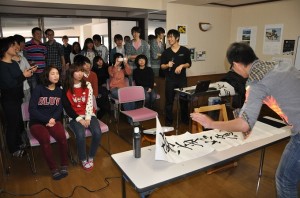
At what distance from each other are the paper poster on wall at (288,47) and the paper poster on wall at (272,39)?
10 centimetres

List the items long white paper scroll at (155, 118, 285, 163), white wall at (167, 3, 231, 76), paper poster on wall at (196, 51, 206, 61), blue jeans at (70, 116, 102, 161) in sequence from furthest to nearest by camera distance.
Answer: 1. paper poster on wall at (196, 51, 206, 61)
2. white wall at (167, 3, 231, 76)
3. blue jeans at (70, 116, 102, 161)
4. long white paper scroll at (155, 118, 285, 163)

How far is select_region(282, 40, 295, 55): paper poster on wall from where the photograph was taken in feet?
13.6

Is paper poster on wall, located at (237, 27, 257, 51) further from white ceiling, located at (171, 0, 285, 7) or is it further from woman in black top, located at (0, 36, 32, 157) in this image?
woman in black top, located at (0, 36, 32, 157)

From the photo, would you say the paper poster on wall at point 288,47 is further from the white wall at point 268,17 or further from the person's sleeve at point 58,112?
the person's sleeve at point 58,112

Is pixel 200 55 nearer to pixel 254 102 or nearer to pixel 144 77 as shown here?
pixel 144 77

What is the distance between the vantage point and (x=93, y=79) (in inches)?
147

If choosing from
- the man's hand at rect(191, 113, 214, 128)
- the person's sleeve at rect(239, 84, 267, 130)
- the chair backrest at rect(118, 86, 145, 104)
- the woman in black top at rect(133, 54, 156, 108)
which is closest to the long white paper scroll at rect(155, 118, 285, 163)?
the man's hand at rect(191, 113, 214, 128)

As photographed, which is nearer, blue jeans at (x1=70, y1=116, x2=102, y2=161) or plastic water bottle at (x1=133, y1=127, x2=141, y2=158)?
plastic water bottle at (x1=133, y1=127, x2=141, y2=158)

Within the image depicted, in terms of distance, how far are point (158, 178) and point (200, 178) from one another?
4.24ft

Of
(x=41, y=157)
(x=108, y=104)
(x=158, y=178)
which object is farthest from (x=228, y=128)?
(x=108, y=104)

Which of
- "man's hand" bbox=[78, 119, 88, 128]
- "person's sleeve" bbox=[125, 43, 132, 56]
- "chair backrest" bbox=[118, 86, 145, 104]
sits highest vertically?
"person's sleeve" bbox=[125, 43, 132, 56]

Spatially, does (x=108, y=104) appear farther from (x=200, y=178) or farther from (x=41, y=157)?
(x=200, y=178)

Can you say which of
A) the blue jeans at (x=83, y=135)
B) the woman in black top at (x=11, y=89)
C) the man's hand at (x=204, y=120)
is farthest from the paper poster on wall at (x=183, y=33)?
the man's hand at (x=204, y=120)

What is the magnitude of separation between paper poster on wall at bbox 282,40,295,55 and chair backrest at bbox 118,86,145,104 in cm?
274
